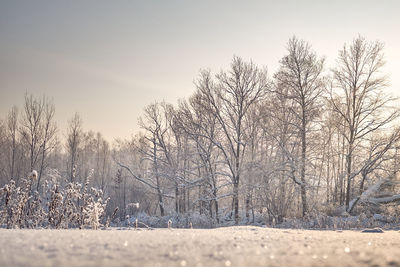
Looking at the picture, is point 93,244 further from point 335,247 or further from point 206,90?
point 206,90

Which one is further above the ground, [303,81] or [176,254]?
[303,81]

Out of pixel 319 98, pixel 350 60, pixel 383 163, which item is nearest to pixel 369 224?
pixel 383 163

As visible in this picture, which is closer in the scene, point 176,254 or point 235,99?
point 176,254

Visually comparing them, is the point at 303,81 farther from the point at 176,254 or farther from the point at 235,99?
the point at 176,254

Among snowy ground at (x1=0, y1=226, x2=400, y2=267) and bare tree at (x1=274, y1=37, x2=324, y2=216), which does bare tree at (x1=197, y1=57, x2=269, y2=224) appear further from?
snowy ground at (x1=0, y1=226, x2=400, y2=267)

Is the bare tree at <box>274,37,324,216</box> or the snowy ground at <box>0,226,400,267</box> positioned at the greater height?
the bare tree at <box>274,37,324,216</box>

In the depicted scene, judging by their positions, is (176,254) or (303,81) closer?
(176,254)

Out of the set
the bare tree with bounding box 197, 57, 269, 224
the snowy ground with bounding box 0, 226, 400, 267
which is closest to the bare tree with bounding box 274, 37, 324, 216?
the bare tree with bounding box 197, 57, 269, 224

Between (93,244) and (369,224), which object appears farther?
(369,224)

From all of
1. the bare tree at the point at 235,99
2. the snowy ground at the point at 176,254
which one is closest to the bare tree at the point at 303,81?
the bare tree at the point at 235,99

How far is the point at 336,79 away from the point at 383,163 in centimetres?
566

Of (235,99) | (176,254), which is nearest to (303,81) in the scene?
(235,99)

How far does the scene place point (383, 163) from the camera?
1580cm

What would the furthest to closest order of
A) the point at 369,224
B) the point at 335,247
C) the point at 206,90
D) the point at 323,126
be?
the point at 206,90 < the point at 323,126 < the point at 369,224 < the point at 335,247
